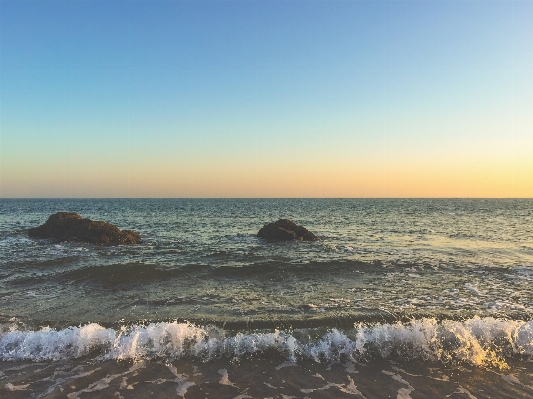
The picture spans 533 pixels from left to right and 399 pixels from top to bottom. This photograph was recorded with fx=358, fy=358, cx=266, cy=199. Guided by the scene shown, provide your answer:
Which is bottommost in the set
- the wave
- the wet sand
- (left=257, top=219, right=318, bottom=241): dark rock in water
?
the wet sand

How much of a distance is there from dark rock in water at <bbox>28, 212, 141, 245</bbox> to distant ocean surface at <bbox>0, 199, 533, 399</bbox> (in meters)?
6.28

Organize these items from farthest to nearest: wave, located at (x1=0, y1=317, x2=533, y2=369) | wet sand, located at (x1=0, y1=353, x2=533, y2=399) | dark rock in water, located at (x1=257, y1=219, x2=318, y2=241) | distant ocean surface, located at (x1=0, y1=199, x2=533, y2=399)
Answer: dark rock in water, located at (x1=257, y1=219, x2=318, y2=241), wave, located at (x1=0, y1=317, x2=533, y2=369), distant ocean surface, located at (x1=0, y1=199, x2=533, y2=399), wet sand, located at (x1=0, y1=353, x2=533, y2=399)

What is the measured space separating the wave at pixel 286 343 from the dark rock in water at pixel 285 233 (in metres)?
16.6

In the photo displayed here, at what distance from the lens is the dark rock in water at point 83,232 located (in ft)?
75.8

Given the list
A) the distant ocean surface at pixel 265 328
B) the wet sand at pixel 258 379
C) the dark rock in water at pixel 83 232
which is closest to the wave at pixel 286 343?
the distant ocean surface at pixel 265 328

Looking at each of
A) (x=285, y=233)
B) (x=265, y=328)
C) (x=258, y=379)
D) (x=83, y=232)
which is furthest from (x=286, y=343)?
(x=83, y=232)

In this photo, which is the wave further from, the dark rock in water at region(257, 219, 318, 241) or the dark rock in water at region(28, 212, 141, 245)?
the dark rock in water at region(257, 219, 318, 241)

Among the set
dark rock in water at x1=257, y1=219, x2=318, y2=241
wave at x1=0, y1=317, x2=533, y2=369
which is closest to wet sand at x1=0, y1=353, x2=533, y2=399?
wave at x1=0, y1=317, x2=533, y2=369

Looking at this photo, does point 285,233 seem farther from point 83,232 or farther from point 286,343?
point 286,343

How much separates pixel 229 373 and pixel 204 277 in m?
7.64

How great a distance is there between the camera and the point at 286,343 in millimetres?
7652

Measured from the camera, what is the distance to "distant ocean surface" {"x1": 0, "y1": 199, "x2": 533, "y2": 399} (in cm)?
625

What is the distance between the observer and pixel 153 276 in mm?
14109

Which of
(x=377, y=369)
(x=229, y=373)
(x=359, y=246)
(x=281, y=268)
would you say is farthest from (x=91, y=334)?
(x=359, y=246)
